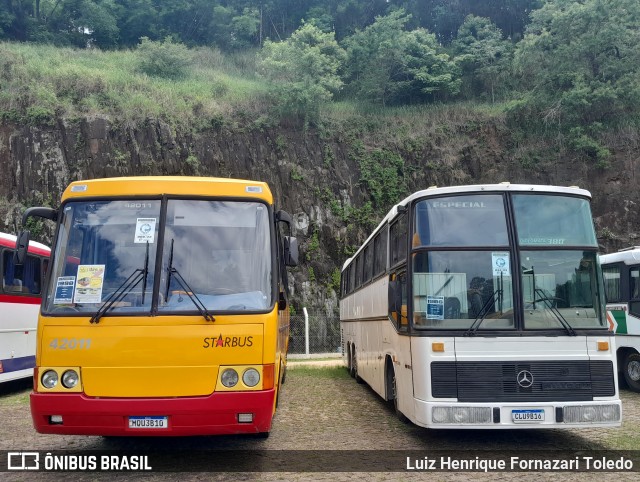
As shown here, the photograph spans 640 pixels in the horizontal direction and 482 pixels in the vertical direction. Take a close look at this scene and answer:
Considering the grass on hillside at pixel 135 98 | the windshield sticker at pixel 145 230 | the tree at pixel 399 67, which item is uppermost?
the tree at pixel 399 67

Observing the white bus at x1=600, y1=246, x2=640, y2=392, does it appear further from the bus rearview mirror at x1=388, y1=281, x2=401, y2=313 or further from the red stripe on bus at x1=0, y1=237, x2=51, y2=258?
the red stripe on bus at x1=0, y1=237, x2=51, y2=258

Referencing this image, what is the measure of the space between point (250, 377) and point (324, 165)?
86.5ft

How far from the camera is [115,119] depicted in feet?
99.1

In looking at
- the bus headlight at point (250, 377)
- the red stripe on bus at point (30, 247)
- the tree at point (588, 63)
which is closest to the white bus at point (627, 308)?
the bus headlight at point (250, 377)

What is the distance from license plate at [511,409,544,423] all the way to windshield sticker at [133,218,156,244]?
14.9 feet

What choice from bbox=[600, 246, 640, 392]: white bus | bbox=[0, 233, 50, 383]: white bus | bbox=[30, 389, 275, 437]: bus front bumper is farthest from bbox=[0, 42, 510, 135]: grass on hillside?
bbox=[30, 389, 275, 437]: bus front bumper

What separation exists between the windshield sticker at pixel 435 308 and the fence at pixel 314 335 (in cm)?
1647

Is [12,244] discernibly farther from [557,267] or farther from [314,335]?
[314,335]

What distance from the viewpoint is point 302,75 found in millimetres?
34031

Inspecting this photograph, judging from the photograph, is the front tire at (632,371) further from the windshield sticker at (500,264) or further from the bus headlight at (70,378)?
the bus headlight at (70,378)

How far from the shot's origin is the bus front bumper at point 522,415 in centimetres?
688

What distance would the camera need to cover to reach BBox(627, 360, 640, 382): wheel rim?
1287 centimetres

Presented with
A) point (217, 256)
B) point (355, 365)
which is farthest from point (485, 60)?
point (217, 256)

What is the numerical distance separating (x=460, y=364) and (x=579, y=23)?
1131 inches
